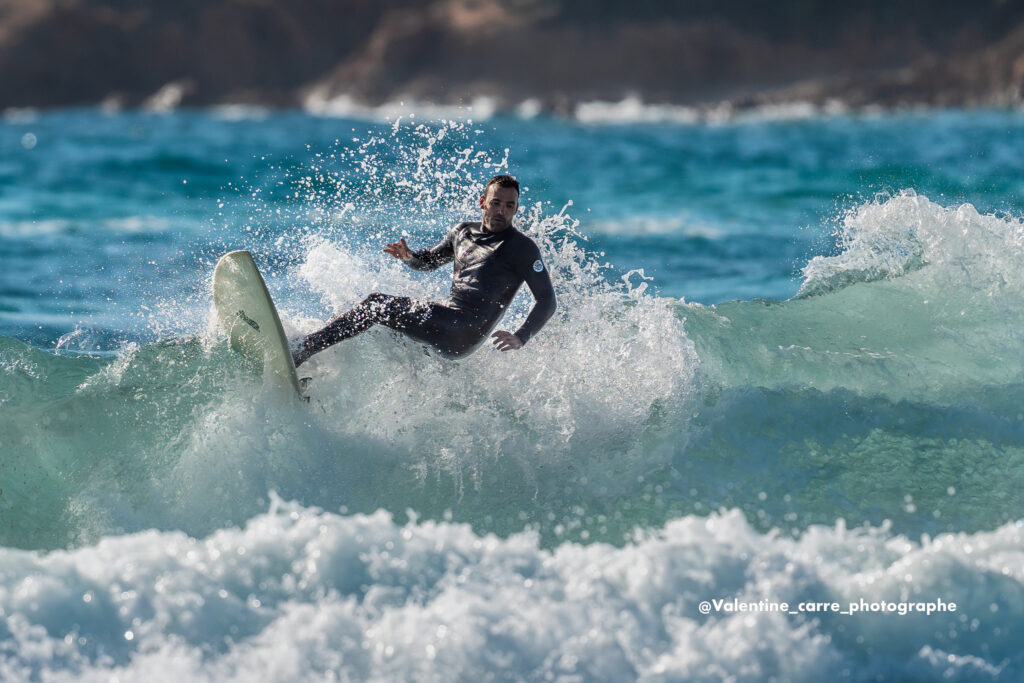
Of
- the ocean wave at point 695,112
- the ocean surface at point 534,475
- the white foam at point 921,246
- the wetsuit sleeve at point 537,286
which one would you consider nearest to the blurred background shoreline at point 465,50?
the ocean wave at point 695,112

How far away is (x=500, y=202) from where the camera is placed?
592cm

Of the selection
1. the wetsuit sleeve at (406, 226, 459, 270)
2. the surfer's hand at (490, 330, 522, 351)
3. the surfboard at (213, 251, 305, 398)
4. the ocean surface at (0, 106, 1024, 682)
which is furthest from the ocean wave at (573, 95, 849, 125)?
the surfer's hand at (490, 330, 522, 351)

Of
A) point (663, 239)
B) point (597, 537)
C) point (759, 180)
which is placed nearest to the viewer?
point (597, 537)

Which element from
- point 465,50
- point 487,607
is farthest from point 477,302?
point 465,50

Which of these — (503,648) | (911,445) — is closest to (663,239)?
(911,445)

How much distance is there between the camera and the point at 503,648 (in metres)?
4.34

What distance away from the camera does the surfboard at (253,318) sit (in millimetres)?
5719

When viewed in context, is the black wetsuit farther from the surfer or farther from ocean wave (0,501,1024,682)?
ocean wave (0,501,1024,682)

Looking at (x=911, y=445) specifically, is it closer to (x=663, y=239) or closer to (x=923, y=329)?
(x=923, y=329)

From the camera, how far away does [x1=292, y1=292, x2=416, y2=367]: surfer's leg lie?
5.80m

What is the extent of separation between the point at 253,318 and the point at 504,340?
140 centimetres

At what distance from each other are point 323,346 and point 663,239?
30.4ft

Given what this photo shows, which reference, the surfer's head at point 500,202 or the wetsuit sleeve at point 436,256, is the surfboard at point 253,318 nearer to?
the wetsuit sleeve at point 436,256

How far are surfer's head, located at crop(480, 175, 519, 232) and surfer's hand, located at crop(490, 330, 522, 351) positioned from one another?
752 mm
